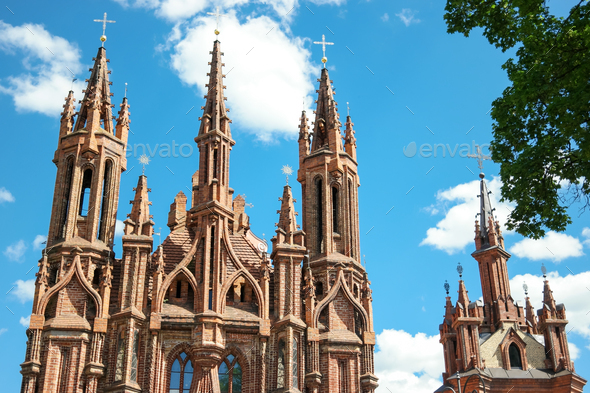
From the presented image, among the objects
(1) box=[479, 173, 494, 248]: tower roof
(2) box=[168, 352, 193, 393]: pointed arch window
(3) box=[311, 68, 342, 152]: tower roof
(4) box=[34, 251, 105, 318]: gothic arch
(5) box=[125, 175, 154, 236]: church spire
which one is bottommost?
(2) box=[168, 352, 193, 393]: pointed arch window

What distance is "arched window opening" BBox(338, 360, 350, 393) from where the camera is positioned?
30.1 metres

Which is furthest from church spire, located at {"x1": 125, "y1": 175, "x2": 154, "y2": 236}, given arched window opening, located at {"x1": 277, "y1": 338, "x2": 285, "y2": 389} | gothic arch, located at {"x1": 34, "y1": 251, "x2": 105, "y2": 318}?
arched window opening, located at {"x1": 277, "y1": 338, "x2": 285, "y2": 389}

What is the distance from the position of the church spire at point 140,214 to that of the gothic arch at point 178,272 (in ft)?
5.89

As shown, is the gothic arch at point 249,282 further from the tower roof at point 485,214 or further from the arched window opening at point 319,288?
the tower roof at point 485,214

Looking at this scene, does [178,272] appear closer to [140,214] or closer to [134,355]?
[140,214]

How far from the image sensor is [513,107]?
1648 centimetres

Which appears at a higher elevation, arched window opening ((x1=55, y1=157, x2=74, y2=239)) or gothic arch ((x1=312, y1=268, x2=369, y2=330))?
arched window opening ((x1=55, y1=157, x2=74, y2=239))

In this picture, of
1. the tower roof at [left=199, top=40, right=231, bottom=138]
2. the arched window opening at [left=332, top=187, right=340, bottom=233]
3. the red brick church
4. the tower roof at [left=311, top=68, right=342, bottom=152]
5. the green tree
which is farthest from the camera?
the red brick church

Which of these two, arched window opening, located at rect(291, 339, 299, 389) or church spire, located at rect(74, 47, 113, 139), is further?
church spire, located at rect(74, 47, 113, 139)

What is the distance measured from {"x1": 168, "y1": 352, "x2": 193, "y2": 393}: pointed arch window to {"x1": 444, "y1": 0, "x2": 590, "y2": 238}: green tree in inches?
666

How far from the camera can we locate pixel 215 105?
35438 millimetres

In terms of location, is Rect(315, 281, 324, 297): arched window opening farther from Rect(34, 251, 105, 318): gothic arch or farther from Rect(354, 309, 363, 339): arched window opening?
Rect(34, 251, 105, 318): gothic arch

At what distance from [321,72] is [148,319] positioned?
53.2 feet

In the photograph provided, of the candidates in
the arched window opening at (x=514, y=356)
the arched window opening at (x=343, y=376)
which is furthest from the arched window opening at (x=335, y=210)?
the arched window opening at (x=514, y=356)
